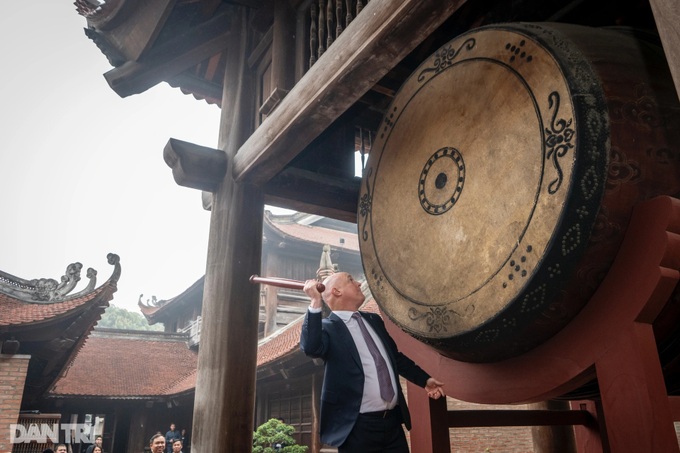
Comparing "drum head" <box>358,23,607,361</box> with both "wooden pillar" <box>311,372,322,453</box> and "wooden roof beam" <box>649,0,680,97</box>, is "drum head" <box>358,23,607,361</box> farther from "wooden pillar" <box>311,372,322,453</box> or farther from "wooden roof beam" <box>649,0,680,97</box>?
"wooden pillar" <box>311,372,322,453</box>

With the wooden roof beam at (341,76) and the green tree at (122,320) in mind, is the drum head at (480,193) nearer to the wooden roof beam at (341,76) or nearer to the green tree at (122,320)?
the wooden roof beam at (341,76)

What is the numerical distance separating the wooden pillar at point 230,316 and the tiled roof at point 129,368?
1200 cm

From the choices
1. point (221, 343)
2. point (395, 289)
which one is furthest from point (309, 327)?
point (221, 343)

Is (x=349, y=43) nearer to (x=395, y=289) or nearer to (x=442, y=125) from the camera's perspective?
(x=442, y=125)

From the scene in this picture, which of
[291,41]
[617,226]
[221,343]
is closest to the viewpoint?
[617,226]

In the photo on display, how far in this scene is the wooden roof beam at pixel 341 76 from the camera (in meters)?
1.91

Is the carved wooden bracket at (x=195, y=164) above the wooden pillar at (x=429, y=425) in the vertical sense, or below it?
above

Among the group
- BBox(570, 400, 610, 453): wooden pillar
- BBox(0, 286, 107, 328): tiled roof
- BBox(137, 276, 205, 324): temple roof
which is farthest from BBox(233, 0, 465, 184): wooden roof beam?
BBox(137, 276, 205, 324): temple roof

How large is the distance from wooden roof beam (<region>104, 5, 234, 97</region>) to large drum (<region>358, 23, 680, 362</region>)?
2054mm

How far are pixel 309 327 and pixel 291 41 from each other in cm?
191

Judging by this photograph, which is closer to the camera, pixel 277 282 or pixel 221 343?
pixel 277 282

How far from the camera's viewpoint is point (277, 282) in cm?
206

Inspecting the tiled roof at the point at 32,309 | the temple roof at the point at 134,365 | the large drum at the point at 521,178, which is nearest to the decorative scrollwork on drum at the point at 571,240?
the large drum at the point at 521,178

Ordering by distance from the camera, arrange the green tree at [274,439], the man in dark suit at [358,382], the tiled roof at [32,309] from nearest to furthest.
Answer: the man in dark suit at [358,382], the green tree at [274,439], the tiled roof at [32,309]
